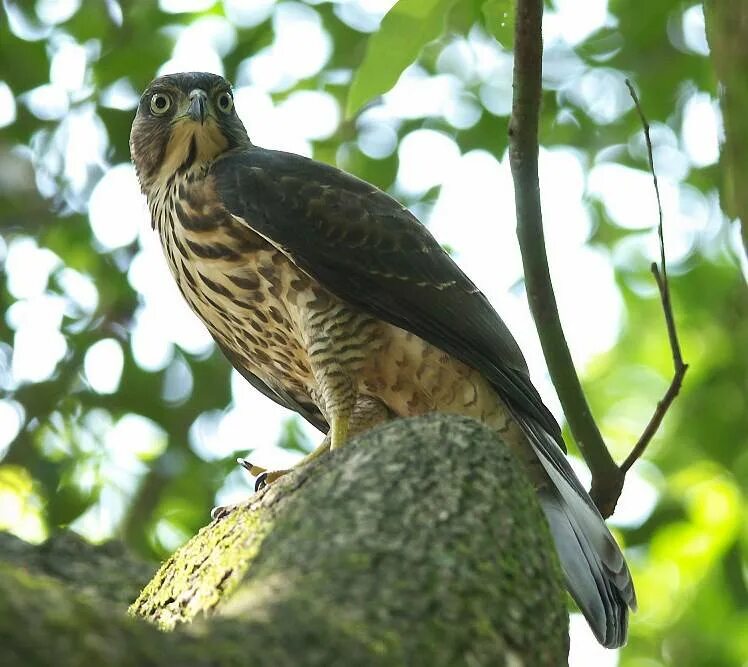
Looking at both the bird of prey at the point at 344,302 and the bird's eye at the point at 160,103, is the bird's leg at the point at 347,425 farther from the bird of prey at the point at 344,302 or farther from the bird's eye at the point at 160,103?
the bird's eye at the point at 160,103

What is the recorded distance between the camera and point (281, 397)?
189 inches

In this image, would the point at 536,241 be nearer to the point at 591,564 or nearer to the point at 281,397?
the point at 591,564

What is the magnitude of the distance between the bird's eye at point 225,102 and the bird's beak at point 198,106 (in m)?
0.09

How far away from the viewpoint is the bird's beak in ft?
15.5

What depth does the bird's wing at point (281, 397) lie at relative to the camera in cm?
475

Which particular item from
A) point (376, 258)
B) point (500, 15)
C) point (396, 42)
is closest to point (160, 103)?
point (376, 258)

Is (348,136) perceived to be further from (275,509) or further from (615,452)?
(275,509)

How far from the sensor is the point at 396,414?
4414 millimetres

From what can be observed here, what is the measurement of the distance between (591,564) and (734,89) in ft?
5.85

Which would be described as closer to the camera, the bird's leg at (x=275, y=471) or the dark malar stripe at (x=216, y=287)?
the bird's leg at (x=275, y=471)

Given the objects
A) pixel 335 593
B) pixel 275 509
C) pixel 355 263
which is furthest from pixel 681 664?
pixel 335 593

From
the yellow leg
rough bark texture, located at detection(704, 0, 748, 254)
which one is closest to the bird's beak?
the yellow leg

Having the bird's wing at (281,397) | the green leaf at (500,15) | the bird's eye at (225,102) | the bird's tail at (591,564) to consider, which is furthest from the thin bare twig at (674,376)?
the bird's eye at (225,102)

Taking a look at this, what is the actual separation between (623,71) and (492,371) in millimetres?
2364
